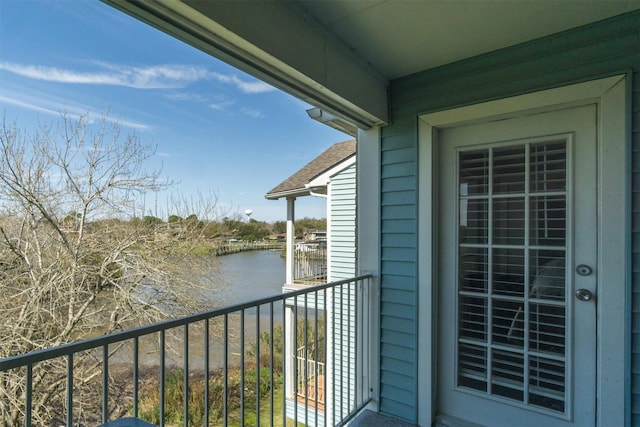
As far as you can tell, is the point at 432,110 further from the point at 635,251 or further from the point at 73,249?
the point at 73,249

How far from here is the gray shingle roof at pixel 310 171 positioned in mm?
6556

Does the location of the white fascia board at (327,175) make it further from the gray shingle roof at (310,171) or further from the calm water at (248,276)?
the calm water at (248,276)

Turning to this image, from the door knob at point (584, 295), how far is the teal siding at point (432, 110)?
164mm

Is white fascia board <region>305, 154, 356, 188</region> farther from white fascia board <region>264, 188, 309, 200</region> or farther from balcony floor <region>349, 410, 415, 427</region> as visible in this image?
balcony floor <region>349, 410, 415, 427</region>

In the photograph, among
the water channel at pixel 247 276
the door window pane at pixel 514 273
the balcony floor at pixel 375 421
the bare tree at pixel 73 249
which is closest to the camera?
the door window pane at pixel 514 273

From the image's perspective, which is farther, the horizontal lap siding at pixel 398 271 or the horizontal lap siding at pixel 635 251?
Answer: the horizontal lap siding at pixel 398 271

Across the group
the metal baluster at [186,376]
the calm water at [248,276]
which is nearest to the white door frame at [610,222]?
the metal baluster at [186,376]

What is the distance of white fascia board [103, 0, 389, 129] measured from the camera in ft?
3.76

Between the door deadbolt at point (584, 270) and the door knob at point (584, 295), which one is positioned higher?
the door deadbolt at point (584, 270)

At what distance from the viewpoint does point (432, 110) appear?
2070 millimetres

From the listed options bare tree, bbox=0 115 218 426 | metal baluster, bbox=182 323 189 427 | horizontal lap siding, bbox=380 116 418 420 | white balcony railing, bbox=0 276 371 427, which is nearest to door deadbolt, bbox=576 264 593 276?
horizontal lap siding, bbox=380 116 418 420

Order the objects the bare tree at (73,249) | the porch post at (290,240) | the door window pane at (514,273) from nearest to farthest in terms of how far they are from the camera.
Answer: the door window pane at (514,273), the bare tree at (73,249), the porch post at (290,240)

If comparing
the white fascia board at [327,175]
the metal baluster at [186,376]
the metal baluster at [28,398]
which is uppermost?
the white fascia board at [327,175]

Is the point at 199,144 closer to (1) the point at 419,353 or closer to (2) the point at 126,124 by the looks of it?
(2) the point at 126,124
